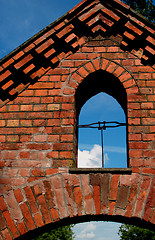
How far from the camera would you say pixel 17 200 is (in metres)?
3.06

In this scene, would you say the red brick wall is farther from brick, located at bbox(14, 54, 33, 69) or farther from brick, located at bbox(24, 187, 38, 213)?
brick, located at bbox(14, 54, 33, 69)

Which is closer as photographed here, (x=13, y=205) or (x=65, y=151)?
(x=13, y=205)

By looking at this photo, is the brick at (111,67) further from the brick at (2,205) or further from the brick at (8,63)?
the brick at (2,205)

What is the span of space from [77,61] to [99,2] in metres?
1.09

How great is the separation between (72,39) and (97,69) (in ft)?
2.19

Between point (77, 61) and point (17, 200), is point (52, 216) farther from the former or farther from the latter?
point (77, 61)

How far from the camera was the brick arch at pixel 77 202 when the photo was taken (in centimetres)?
294

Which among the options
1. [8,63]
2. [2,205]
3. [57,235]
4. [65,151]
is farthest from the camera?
[57,235]

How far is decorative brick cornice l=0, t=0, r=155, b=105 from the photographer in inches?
143

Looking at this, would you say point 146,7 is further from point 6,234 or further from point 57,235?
point 57,235

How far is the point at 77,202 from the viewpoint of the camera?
3016 mm

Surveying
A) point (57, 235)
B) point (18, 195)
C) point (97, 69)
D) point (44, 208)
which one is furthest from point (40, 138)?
point (57, 235)

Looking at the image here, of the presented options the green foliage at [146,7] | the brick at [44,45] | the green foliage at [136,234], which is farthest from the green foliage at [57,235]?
the brick at [44,45]

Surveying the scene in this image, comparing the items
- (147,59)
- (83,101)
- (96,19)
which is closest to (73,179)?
(83,101)
